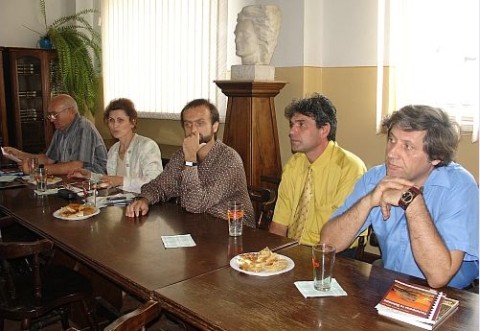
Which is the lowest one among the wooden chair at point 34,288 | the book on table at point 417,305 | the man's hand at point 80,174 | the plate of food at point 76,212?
the wooden chair at point 34,288

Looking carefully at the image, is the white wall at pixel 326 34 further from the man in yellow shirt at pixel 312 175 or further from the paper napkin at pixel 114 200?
the paper napkin at pixel 114 200

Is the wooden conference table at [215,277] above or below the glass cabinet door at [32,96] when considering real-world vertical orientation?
below

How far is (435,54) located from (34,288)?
8.80 feet

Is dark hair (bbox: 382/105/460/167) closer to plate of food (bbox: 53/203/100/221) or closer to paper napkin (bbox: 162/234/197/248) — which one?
paper napkin (bbox: 162/234/197/248)

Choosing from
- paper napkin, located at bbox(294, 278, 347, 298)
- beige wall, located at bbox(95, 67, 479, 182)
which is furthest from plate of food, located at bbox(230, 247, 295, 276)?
beige wall, located at bbox(95, 67, 479, 182)

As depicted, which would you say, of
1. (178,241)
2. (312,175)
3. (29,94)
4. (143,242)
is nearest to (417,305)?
(178,241)

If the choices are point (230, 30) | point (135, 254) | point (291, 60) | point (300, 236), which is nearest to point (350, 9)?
point (291, 60)

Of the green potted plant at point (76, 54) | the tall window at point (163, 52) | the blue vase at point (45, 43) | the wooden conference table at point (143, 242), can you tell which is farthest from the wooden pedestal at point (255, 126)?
the blue vase at point (45, 43)

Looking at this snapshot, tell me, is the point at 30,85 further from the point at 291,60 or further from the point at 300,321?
the point at 300,321

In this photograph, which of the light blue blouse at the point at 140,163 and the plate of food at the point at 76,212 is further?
the light blue blouse at the point at 140,163

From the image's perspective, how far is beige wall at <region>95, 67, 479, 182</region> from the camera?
11.7 feet

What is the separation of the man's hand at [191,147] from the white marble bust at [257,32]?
1.33m

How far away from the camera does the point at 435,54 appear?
3160mm

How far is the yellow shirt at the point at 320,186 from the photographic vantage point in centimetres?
242
